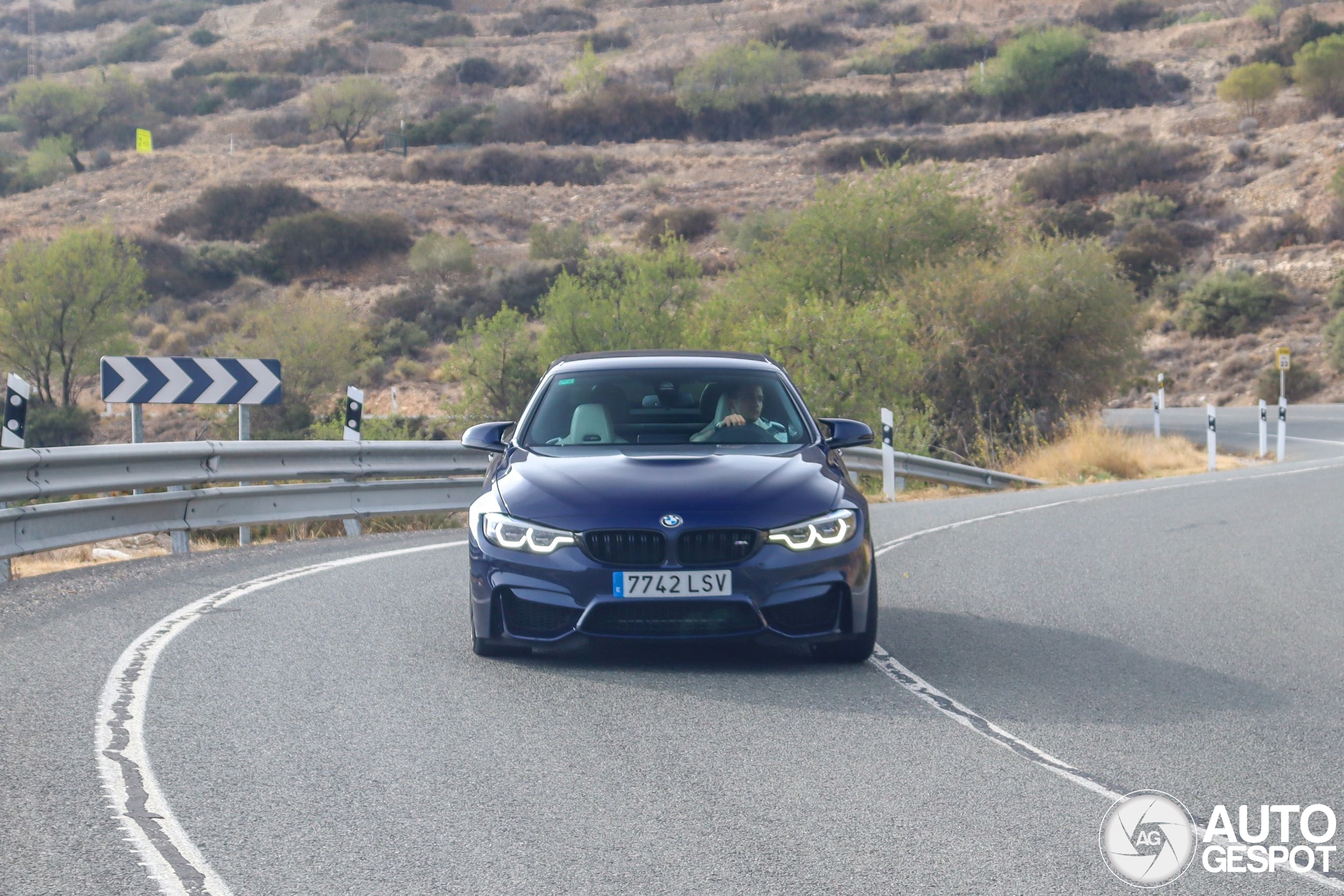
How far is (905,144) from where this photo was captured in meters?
80.4

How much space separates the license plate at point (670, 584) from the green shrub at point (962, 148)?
7395 centimetres

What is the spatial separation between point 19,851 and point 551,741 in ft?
6.38

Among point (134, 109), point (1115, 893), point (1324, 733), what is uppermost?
point (134, 109)

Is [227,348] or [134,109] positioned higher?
[134,109]

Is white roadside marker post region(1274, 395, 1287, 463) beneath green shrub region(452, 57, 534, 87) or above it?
beneath

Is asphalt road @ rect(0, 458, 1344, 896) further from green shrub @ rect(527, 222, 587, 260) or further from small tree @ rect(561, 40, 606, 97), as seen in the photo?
small tree @ rect(561, 40, 606, 97)

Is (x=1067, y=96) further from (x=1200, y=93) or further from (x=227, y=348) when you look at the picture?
(x=227, y=348)

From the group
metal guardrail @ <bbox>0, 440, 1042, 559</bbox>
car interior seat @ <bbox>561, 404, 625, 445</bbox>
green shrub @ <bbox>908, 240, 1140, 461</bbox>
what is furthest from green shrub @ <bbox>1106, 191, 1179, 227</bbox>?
car interior seat @ <bbox>561, 404, 625, 445</bbox>

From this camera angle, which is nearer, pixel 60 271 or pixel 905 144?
pixel 60 271

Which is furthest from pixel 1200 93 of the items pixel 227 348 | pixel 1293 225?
pixel 227 348

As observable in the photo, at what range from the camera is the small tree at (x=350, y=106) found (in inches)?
3703

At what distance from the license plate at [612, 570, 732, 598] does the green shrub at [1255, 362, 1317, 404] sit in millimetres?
47187

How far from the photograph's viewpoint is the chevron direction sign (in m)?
11.8

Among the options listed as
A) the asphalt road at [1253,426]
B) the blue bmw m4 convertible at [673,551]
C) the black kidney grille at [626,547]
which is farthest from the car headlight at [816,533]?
the asphalt road at [1253,426]
